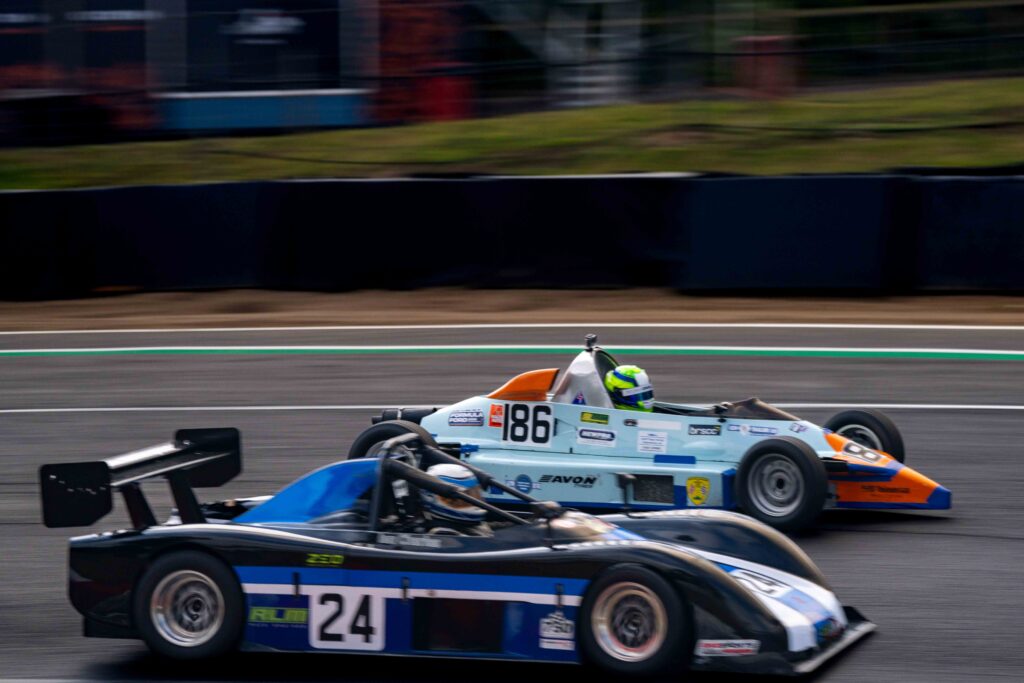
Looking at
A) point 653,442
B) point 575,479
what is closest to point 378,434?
point 575,479

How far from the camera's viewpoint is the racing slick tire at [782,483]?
8250 mm

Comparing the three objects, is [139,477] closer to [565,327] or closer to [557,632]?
[557,632]

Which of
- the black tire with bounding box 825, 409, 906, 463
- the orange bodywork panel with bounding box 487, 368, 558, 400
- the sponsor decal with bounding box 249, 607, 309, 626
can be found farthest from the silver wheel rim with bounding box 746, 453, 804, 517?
the sponsor decal with bounding box 249, 607, 309, 626

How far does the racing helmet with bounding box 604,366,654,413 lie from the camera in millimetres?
9141

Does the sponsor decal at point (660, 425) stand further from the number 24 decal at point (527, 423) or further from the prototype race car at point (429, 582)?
the prototype race car at point (429, 582)

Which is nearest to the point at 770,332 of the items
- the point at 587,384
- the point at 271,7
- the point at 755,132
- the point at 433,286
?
the point at 433,286

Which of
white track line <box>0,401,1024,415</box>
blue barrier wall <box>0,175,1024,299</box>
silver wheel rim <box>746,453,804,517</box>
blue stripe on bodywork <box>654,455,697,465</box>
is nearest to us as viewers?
silver wheel rim <box>746,453,804,517</box>

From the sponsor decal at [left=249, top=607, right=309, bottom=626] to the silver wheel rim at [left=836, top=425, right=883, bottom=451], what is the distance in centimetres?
450

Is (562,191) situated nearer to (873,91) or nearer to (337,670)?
(873,91)

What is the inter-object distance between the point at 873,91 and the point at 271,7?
10835mm

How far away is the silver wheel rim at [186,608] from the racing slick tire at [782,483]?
3.53 metres

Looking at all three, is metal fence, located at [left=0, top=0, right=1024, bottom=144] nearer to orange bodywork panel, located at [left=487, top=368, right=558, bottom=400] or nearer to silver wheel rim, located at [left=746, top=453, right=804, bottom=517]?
orange bodywork panel, located at [left=487, top=368, right=558, bottom=400]

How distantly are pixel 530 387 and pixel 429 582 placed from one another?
340 cm

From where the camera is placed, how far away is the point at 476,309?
17.2 meters
